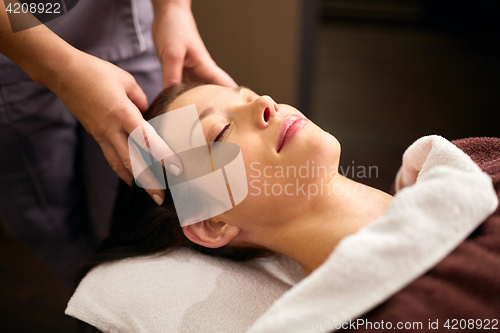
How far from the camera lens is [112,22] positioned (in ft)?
3.36

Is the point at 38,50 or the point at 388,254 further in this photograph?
the point at 38,50

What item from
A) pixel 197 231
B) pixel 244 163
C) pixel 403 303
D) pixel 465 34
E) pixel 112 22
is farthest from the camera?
pixel 465 34

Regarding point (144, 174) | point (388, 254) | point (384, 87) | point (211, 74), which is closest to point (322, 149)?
point (388, 254)

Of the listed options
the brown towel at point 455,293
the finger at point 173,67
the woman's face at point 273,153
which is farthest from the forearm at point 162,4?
the brown towel at point 455,293

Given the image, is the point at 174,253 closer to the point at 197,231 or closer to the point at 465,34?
the point at 197,231

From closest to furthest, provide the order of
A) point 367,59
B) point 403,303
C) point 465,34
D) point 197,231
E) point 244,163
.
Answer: point 403,303, point 244,163, point 197,231, point 367,59, point 465,34

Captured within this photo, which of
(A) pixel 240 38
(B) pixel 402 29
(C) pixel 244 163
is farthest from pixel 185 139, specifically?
(B) pixel 402 29

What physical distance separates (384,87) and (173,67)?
6.50 feet

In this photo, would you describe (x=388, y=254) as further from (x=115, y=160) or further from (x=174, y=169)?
(x=115, y=160)

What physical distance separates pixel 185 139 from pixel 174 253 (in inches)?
13.4

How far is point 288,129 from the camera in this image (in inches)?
30.0

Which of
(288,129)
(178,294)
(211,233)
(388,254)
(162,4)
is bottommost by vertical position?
(178,294)

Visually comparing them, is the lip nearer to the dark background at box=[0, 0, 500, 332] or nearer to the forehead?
the forehead

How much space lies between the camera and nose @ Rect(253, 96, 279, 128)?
2.49 feet
